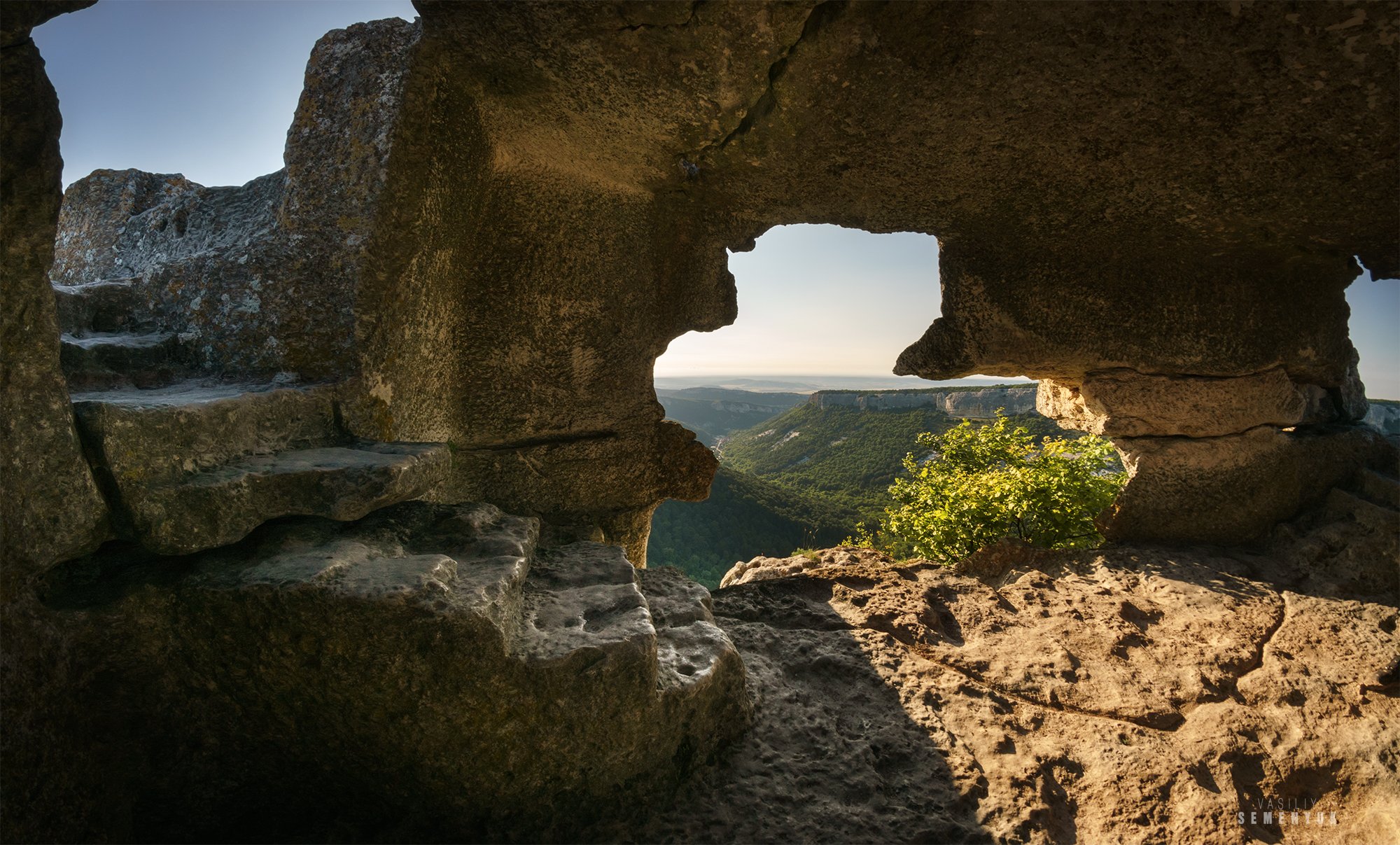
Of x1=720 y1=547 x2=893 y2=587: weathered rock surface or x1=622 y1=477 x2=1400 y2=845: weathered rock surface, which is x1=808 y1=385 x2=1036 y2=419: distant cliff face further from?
→ x1=622 y1=477 x2=1400 y2=845: weathered rock surface

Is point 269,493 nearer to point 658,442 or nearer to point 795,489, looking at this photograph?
point 658,442

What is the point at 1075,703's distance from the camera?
2.43m

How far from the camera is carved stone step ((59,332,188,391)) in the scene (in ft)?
6.36

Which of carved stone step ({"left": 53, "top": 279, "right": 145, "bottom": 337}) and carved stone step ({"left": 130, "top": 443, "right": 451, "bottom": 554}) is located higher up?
carved stone step ({"left": 53, "top": 279, "right": 145, "bottom": 337})

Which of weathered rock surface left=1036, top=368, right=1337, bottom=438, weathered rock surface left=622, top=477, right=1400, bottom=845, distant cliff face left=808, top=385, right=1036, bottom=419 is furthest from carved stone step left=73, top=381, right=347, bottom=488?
distant cliff face left=808, top=385, right=1036, bottom=419

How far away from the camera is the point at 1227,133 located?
8.33ft

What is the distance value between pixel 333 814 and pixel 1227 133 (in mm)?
3587

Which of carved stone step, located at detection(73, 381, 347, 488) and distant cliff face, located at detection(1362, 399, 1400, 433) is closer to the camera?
carved stone step, located at detection(73, 381, 347, 488)

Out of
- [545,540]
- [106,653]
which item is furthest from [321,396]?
[545,540]

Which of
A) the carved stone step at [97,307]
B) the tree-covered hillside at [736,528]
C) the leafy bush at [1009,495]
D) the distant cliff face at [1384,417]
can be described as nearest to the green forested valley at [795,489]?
the tree-covered hillside at [736,528]

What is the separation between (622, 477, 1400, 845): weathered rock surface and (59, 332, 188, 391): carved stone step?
192cm

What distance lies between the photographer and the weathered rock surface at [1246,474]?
3561 millimetres

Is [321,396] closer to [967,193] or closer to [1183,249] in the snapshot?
[967,193]

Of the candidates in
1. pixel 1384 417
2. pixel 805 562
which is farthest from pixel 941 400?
pixel 805 562
